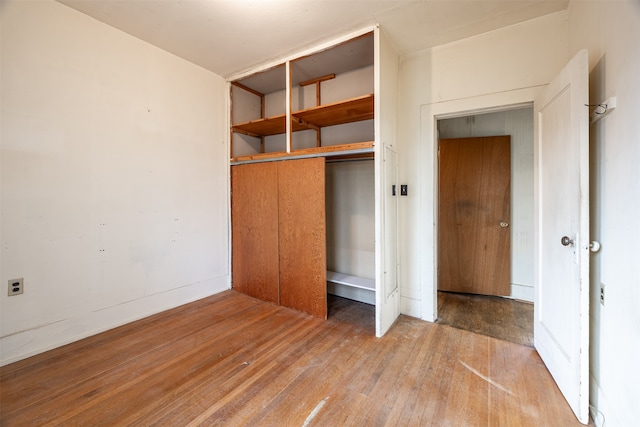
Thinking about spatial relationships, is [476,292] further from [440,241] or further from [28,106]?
[28,106]

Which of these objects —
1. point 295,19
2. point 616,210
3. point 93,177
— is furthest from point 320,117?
point 616,210

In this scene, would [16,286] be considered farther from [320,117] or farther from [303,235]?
[320,117]

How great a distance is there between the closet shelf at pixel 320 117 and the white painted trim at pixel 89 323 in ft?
6.66

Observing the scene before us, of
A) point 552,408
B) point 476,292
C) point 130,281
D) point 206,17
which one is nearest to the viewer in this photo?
point 552,408

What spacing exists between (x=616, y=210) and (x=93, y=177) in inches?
142

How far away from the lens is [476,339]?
227 cm

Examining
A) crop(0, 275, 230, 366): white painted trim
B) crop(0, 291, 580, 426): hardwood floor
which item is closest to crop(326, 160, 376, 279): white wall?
crop(0, 291, 580, 426): hardwood floor

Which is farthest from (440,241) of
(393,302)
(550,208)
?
(550,208)

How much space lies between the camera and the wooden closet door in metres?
2.68

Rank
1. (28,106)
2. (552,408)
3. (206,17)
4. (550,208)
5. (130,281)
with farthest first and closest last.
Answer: (130,281)
(206,17)
(28,106)
(550,208)
(552,408)

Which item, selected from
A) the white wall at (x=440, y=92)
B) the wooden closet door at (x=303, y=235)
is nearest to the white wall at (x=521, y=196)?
the white wall at (x=440, y=92)

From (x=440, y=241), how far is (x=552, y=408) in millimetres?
2166

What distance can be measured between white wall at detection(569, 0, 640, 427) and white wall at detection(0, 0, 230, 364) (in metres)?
3.42

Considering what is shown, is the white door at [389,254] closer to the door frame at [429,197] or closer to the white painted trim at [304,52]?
the door frame at [429,197]
